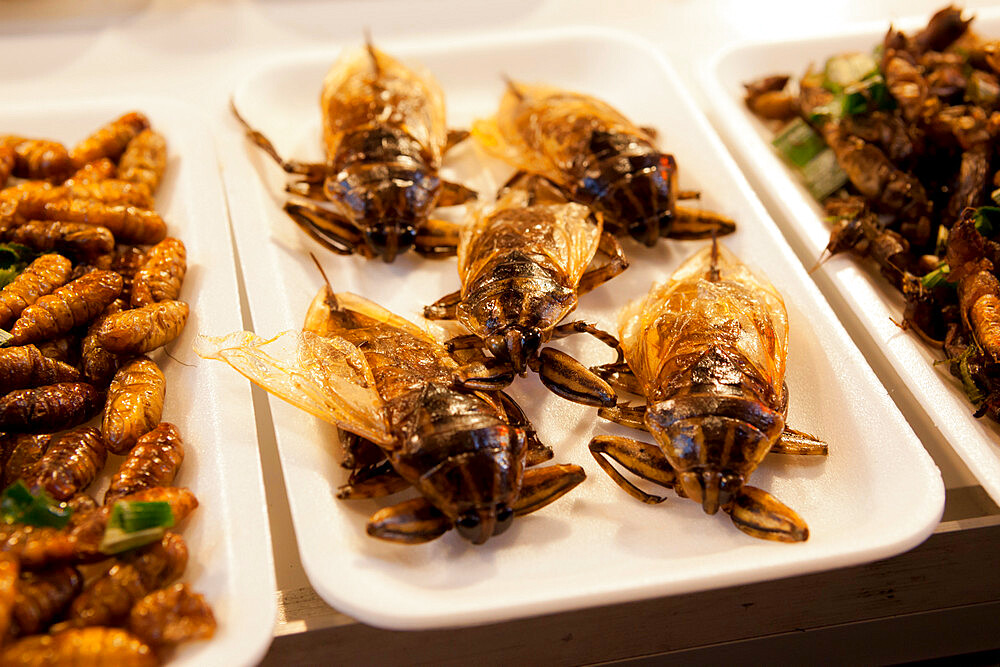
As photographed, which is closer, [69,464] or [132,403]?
[69,464]

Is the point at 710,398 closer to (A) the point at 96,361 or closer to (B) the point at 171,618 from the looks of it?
(B) the point at 171,618

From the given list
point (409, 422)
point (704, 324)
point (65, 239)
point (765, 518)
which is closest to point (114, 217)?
point (65, 239)

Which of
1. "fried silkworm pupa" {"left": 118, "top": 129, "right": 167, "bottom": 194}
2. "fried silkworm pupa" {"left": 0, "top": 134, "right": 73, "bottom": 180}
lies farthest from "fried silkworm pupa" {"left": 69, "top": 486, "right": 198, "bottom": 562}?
"fried silkworm pupa" {"left": 0, "top": 134, "right": 73, "bottom": 180}

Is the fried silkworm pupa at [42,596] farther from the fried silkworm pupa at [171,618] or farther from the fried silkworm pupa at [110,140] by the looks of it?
the fried silkworm pupa at [110,140]

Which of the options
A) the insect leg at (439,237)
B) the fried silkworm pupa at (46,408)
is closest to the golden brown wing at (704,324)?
the insect leg at (439,237)

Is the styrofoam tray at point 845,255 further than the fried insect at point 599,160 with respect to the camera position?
No

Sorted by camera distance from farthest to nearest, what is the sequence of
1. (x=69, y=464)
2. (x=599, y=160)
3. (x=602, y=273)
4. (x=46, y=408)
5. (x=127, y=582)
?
(x=599, y=160) → (x=602, y=273) → (x=46, y=408) → (x=69, y=464) → (x=127, y=582)
